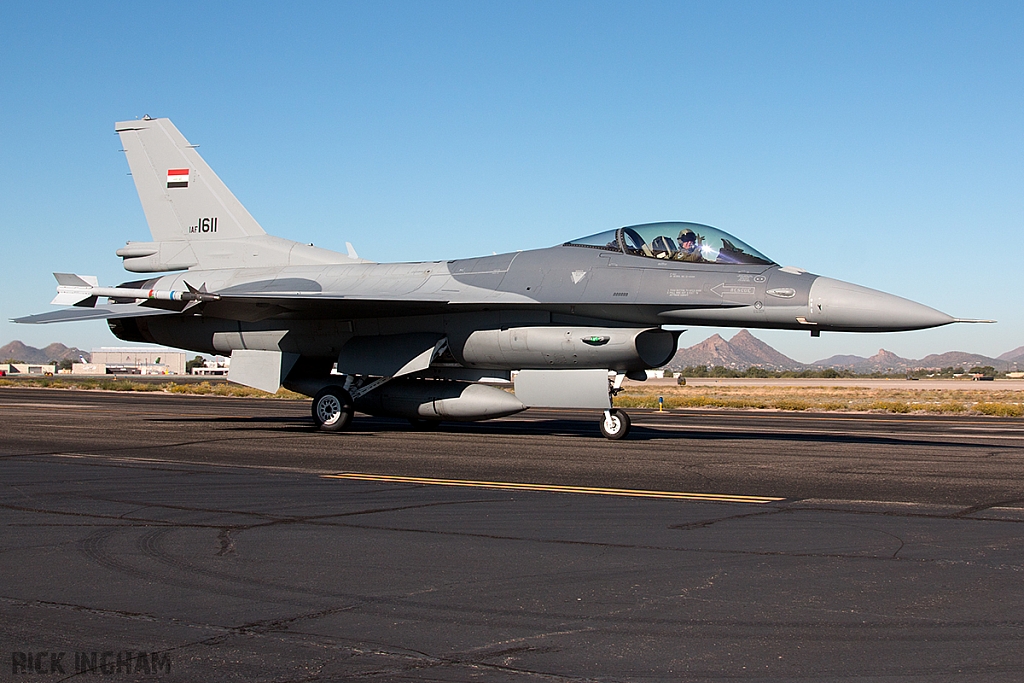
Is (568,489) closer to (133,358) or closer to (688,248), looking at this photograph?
(688,248)

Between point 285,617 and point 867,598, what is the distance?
10.3 ft

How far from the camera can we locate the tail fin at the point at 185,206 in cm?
2166

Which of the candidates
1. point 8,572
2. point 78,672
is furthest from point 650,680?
point 8,572

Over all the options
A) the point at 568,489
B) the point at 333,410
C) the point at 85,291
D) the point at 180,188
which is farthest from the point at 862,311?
Answer: the point at 180,188

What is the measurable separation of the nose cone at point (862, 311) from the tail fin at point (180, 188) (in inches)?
511

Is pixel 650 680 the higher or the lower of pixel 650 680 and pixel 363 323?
the lower

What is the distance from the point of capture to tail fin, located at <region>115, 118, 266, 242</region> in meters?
21.7

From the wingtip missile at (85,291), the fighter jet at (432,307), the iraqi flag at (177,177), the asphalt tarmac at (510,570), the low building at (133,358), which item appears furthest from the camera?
the low building at (133,358)

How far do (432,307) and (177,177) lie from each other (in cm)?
797

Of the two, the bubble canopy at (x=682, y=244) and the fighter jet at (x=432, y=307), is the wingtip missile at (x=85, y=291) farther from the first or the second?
the bubble canopy at (x=682, y=244)

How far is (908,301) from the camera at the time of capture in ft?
46.9

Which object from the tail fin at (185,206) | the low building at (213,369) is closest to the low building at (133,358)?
the low building at (213,369)

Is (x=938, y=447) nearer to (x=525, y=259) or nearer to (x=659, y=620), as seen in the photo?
(x=525, y=259)

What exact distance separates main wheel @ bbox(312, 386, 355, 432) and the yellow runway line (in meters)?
7.79
